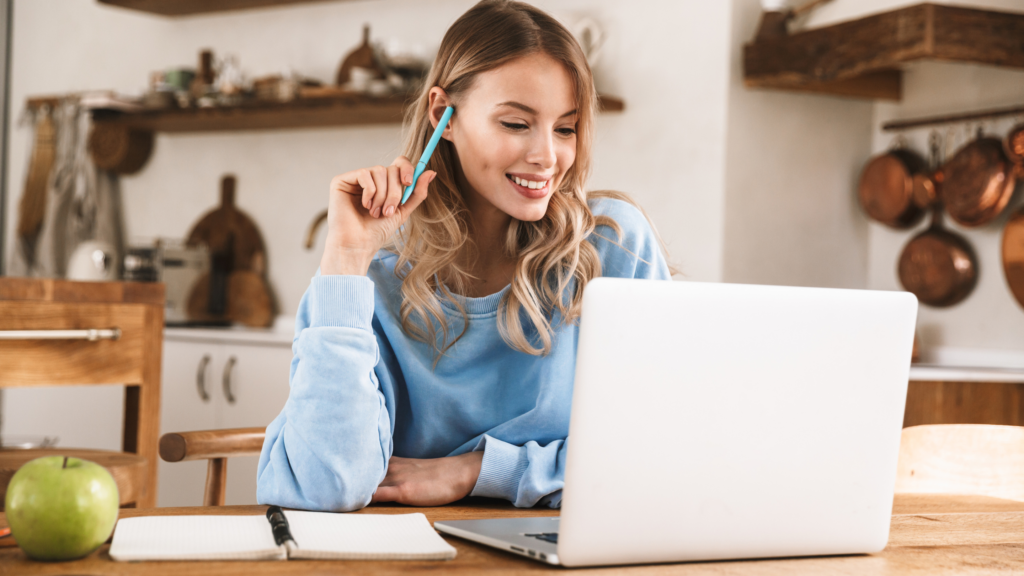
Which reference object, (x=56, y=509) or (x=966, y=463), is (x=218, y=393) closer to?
(x=966, y=463)

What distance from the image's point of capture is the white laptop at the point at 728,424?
0.71m

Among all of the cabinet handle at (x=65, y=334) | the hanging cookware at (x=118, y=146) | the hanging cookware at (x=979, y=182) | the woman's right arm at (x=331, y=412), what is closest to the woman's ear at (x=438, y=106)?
the woman's right arm at (x=331, y=412)

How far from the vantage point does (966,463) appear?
4.80 feet

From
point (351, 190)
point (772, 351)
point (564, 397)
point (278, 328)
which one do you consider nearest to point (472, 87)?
point (351, 190)

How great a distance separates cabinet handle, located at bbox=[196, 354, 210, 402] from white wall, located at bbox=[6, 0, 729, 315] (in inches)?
17.4

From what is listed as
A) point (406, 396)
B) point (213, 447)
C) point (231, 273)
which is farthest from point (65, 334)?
Answer: point (231, 273)

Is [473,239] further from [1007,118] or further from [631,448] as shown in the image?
[1007,118]

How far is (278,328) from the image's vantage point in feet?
11.6

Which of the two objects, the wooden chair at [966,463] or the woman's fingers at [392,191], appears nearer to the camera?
the woman's fingers at [392,191]

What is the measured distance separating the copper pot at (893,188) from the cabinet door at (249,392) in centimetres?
192

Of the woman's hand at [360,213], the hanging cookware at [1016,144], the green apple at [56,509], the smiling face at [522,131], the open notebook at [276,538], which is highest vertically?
the hanging cookware at [1016,144]

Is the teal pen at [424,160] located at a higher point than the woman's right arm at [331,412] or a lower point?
higher

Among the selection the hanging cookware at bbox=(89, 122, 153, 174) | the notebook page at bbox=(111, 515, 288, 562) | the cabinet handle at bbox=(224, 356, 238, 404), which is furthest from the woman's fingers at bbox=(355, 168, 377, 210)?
the hanging cookware at bbox=(89, 122, 153, 174)

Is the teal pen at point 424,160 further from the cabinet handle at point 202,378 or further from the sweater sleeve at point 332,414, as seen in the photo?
the cabinet handle at point 202,378
